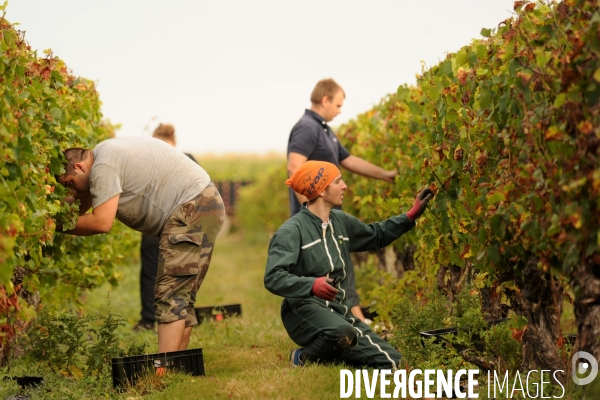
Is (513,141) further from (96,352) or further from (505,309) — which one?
(96,352)

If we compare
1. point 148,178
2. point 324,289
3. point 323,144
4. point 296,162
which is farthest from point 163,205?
point 323,144

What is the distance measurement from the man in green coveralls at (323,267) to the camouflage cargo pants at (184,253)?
0.61 m

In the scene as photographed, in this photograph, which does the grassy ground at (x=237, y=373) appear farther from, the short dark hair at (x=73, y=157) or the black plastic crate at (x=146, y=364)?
the short dark hair at (x=73, y=157)

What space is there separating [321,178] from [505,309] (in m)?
1.50

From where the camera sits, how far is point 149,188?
5.95m

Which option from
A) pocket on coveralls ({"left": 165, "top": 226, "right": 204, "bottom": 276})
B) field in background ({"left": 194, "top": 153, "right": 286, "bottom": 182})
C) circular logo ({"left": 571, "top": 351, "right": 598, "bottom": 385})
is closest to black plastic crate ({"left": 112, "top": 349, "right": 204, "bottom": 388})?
pocket on coveralls ({"left": 165, "top": 226, "right": 204, "bottom": 276})

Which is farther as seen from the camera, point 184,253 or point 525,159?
point 184,253

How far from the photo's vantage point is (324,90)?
316 inches

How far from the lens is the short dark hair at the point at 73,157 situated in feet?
19.1

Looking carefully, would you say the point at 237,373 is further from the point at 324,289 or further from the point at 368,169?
the point at 368,169

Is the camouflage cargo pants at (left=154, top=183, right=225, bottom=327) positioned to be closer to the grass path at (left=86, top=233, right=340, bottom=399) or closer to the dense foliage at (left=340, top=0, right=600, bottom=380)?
the grass path at (left=86, top=233, right=340, bottom=399)

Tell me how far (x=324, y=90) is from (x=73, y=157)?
2903mm

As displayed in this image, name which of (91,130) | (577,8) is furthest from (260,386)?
(91,130)

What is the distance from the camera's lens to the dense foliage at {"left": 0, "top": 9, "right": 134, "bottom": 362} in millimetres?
4469
